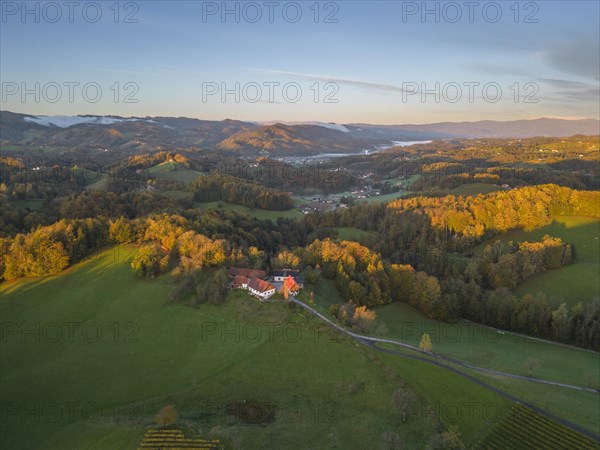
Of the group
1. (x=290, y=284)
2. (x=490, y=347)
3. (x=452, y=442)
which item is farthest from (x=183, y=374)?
(x=490, y=347)

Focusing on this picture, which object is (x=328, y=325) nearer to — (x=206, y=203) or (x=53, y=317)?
(x=53, y=317)

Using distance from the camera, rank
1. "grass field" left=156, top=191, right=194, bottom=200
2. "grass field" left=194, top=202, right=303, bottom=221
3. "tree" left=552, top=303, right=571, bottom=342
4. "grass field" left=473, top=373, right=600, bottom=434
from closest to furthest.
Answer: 1. "grass field" left=473, top=373, right=600, bottom=434
2. "tree" left=552, top=303, right=571, bottom=342
3. "grass field" left=194, top=202, right=303, bottom=221
4. "grass field" left=156, top=191, right=194, bottom=200

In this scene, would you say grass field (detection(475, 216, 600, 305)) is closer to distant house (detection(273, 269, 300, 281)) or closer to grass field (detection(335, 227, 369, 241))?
grass field (detection(335, 227, 369, 241))

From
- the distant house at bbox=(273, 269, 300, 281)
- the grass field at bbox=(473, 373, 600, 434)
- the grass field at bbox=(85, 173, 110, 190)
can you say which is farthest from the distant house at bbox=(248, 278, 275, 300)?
the grass field at bbox=(85, 173, 110, 190)

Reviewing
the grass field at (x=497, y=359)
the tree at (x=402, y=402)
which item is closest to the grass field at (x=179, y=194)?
the grass field at (x=497, y=359)

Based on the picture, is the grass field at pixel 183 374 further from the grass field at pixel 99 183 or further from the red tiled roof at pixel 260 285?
the grass field at pixel 99 183

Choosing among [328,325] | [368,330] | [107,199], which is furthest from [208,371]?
[107,199]
